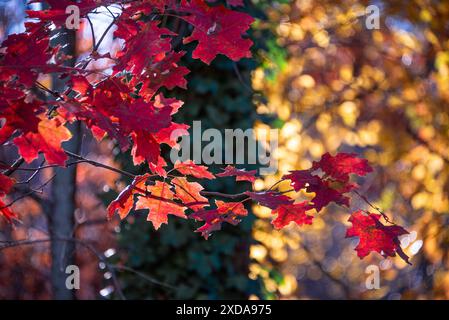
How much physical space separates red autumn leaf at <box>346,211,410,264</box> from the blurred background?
1.66 meters

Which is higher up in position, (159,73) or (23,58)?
(23,58)

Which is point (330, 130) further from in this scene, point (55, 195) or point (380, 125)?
point (55, 195)

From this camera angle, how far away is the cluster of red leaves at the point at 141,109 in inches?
57.9

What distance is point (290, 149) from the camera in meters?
5.85

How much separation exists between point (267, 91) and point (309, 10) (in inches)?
34.5

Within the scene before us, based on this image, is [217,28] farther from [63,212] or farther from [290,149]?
[290,149]

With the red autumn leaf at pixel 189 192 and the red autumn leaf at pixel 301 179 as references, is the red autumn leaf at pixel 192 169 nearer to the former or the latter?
the red autumn leaf at pixel 189 192

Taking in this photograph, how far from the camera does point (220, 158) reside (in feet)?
11.3

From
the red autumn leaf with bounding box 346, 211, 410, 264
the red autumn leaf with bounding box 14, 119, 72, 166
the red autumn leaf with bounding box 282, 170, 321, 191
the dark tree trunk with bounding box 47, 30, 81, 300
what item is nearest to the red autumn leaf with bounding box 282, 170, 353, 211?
the red autumn leaf with bounding box 282, 170, 321, 191

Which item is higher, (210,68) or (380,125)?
(210,68)

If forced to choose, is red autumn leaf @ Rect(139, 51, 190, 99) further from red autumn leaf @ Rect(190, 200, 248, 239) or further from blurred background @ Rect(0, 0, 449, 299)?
blurred background @ Rect(0, 0, 449, 299)

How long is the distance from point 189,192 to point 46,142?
0.47 m

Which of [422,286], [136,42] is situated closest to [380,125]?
[422,286]

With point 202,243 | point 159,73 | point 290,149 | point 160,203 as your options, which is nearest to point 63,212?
point 202,243
